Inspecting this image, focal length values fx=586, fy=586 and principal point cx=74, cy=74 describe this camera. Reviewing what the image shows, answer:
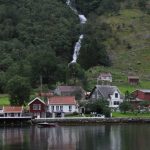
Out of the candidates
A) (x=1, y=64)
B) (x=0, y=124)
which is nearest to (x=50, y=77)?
(x=1, y=64)

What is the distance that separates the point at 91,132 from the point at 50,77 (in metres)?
52.7

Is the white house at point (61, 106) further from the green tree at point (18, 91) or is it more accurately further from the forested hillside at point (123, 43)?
the forested hillside at point (123, 43)

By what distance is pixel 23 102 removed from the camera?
113m

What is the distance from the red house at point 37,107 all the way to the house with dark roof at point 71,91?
1434cm

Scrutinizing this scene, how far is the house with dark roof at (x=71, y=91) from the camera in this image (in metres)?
125

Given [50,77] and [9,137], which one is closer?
[9,137]

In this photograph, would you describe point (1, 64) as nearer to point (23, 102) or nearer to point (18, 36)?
point (18, 36)

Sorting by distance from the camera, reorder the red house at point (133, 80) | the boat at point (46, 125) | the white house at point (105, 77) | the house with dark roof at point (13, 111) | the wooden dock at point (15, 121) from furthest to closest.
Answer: the red house at point (133, 80)
the white house at point (105, 77)
the house with dark roof at point (13, 111)
the wooden dock at point (15, 121)
the boat at point (46, 125)

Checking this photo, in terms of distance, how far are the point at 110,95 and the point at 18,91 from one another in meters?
21.2

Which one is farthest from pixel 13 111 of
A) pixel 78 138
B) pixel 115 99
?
pixel 78 138

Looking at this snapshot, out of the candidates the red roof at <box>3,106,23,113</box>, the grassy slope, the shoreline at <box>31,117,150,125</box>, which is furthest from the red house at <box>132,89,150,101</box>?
the red roof at <box>3,106,23,113</box>

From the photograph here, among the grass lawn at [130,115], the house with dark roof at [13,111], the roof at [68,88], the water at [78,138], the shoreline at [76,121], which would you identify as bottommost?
the water at [78,138]

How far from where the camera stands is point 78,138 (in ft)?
265

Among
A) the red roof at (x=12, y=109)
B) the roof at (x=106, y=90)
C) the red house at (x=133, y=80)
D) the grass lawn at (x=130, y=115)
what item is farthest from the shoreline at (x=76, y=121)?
the red house at (x=133, y=80)
